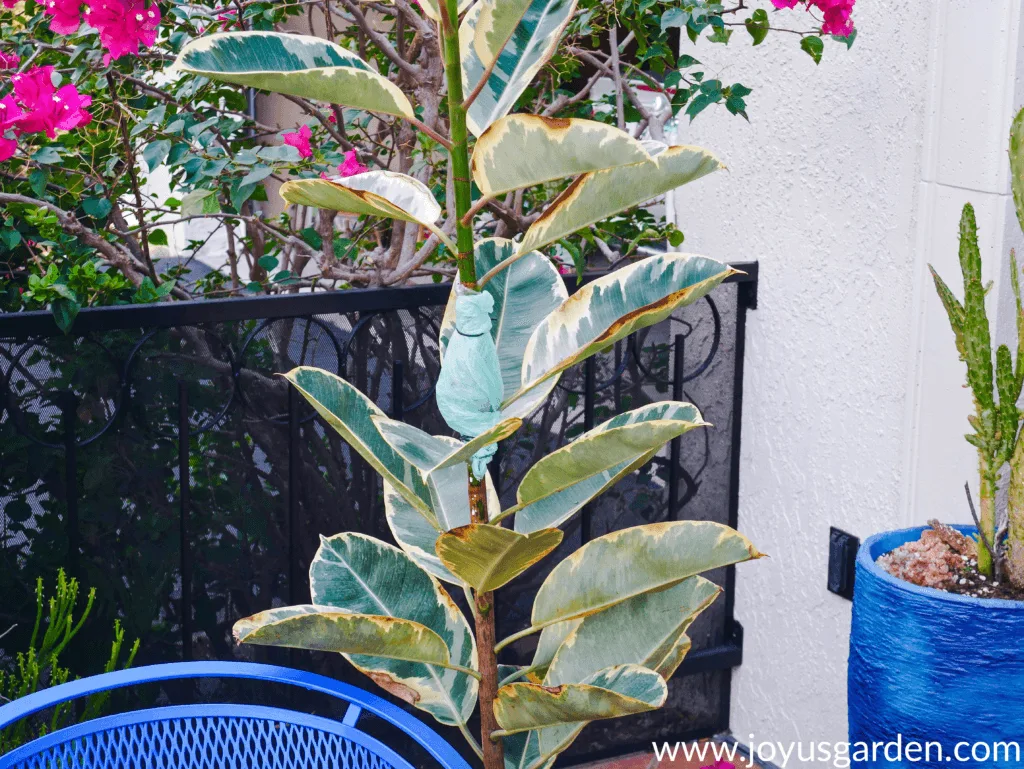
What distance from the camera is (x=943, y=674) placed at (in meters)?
1.67

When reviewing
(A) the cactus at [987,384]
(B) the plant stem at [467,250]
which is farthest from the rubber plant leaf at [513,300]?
(A) the cactus at [987,384]

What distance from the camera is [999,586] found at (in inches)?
68.4

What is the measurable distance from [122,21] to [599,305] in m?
1.14

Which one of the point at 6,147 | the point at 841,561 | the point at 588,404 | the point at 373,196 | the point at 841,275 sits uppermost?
the point at 6,147

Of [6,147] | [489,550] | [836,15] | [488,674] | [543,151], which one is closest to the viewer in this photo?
[543,151]

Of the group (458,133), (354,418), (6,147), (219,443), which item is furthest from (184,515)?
(458,133)

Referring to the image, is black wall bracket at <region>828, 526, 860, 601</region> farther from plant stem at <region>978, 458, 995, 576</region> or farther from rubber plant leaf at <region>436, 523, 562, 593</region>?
rubber plant leaf at <region>436, 523, 562, 593</region>

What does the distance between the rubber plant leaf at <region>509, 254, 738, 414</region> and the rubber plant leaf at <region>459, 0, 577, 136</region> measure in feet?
0.84

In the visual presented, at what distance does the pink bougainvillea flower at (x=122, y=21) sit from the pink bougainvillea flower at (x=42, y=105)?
0.40 ft

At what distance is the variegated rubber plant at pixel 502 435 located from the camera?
1225 mm

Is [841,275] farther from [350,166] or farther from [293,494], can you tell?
[293,494]

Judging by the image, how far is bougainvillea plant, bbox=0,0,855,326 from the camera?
210 centimetres

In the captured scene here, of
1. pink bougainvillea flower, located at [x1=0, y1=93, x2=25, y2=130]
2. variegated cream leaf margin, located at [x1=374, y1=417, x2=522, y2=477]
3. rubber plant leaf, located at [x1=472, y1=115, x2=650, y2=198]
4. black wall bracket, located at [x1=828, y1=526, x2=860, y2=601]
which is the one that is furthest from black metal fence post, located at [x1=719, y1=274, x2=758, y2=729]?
pink bougainvillea flower, located at [x1=0, y1=93, x2=25, y2=130]

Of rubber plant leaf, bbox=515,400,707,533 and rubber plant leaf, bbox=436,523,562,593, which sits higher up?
rubber plant leaf, bbox=515,400,707,533
